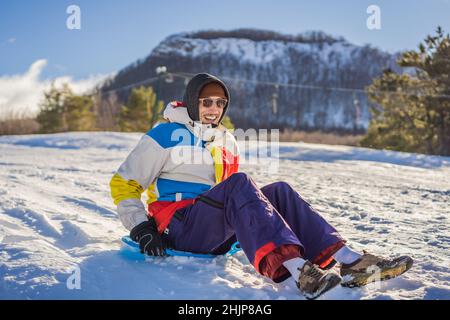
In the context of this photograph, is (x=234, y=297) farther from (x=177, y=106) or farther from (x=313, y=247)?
(x=177, y=106)

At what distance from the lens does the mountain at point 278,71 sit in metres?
79.7

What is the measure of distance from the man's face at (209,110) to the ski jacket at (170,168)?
43mm

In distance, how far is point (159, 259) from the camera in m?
1.87

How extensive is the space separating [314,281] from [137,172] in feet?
2.87

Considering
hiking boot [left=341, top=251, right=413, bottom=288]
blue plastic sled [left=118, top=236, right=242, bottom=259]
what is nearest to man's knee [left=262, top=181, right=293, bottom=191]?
blue plastic sled [left=118, top=236, right=242, bottom=259]

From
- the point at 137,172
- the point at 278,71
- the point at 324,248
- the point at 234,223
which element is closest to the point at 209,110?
the point at 137,172

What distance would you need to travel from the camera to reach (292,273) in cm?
150

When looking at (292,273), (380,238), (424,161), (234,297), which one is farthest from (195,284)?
(424,161)

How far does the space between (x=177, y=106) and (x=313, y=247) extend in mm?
870

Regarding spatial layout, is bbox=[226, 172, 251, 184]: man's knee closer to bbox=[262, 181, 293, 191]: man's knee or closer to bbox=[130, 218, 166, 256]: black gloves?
bbox=[262, 181, 293, 191]: man's knee

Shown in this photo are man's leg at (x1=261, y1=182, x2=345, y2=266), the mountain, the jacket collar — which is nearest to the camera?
man's leg at (x1=261, y1=182, x2=345, y2=266)

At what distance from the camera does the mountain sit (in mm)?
79688

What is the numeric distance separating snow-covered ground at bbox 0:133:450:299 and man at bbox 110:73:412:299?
0.09m
